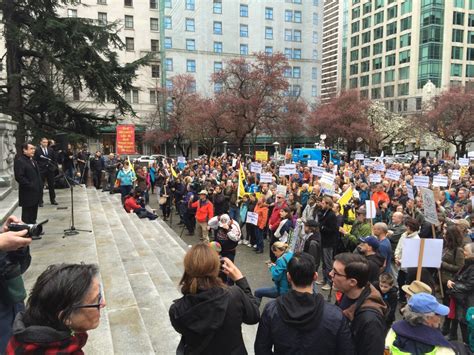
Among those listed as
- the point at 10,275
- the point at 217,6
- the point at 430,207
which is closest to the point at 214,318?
the point at 10,275

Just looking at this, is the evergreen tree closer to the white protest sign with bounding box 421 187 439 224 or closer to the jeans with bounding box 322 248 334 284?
the jeans with bounding box 322 248 334 284

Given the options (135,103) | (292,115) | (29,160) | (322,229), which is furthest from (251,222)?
(135,103)

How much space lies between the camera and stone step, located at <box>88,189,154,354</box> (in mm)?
4270

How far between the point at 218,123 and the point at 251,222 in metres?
29.1

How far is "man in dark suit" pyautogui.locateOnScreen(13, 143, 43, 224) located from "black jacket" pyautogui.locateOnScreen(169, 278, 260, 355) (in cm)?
538

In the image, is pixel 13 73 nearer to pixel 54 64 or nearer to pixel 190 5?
pixel 54 64

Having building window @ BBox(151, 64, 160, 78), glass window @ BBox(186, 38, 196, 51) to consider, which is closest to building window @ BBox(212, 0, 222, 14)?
glass window @ BBox(186, 38, 196, 51)

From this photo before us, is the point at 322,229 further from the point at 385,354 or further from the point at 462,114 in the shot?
the point at 462,114

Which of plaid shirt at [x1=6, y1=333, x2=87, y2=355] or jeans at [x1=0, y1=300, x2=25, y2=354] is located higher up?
plaid shirt at [x1=6, y1=333, x2=87, y2=355]

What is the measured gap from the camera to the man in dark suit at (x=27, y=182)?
675cm

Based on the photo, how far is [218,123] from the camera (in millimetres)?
38375

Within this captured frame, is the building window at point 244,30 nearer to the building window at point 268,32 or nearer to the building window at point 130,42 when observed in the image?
the building window at point 268,32

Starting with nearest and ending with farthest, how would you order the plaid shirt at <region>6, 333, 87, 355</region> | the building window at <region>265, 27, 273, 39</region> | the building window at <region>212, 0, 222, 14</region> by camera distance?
the plaid shirt at <region>6, 333, 87, 355</region> → the building window at <region>212, 0, 222, 14</region> → the building window at <region>265, 27, 273, 39</region>

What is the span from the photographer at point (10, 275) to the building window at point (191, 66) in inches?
2292
